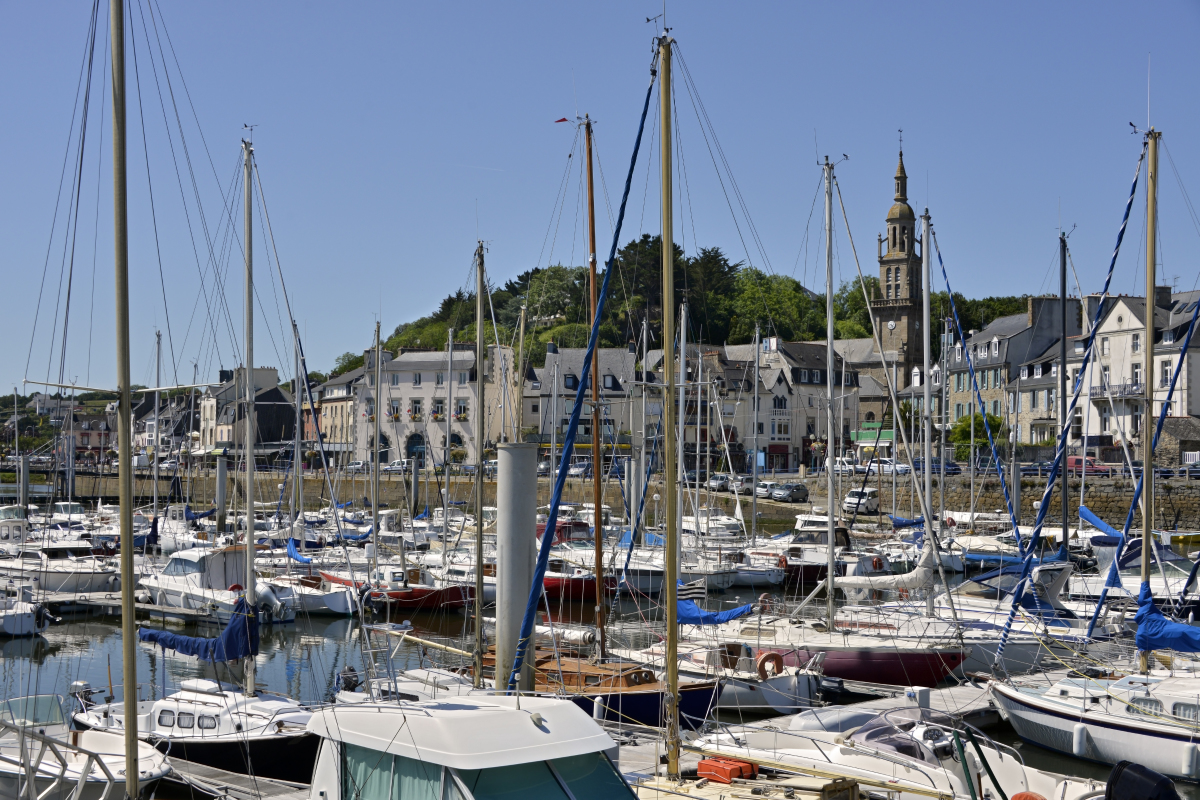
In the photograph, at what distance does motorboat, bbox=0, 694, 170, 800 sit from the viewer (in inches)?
430

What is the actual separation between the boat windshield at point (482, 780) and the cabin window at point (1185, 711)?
12104 mm

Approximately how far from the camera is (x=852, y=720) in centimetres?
1761

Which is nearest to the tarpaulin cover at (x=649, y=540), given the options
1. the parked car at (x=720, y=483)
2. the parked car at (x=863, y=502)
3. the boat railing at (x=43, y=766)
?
the parked car at (x=863, y=502)

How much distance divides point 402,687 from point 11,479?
9037 cm

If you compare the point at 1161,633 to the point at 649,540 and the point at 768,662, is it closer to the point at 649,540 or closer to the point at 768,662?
the point at 768,662

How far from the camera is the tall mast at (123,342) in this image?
360 inches

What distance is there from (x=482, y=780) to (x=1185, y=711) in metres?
13.4

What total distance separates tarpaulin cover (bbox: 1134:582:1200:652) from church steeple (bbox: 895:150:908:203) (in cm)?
10198

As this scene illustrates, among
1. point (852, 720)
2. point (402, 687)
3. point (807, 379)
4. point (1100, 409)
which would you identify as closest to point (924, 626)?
point (852, 720)

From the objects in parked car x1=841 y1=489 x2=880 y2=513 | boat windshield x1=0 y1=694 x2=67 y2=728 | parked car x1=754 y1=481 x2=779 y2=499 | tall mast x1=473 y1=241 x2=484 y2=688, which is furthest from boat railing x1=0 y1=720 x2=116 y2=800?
parked car x1=754 y1=481 x2=779 y2=499

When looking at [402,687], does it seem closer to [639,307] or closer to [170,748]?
[170,748]

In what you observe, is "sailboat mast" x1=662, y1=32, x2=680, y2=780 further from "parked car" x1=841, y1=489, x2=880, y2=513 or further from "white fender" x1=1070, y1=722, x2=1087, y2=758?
"parked car" x1=841, y1=489, x2=880, y2=513

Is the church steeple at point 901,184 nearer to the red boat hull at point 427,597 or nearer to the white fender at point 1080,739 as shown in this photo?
the red boat hull at point 427,597

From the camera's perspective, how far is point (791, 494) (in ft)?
230
